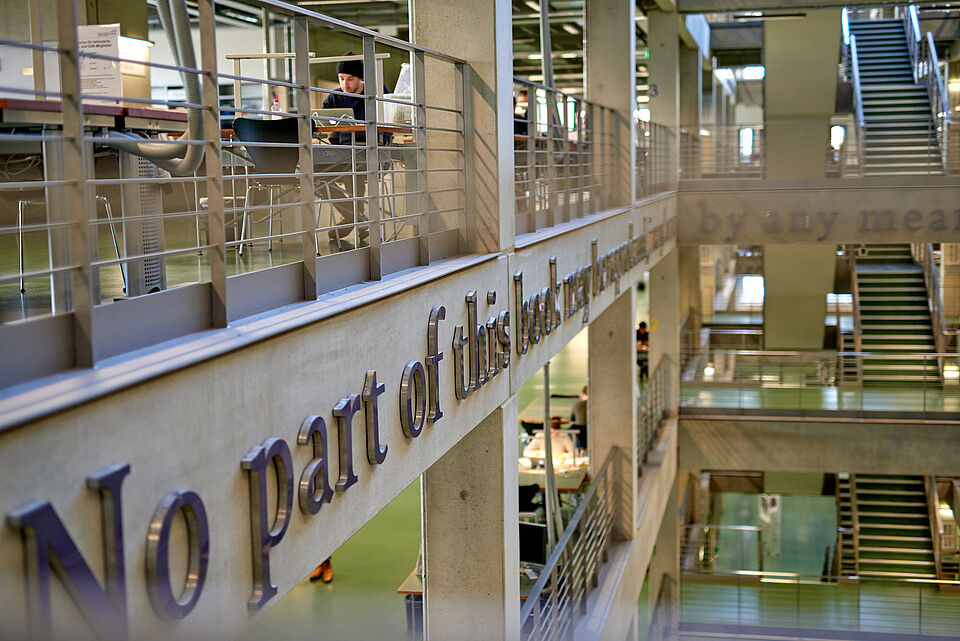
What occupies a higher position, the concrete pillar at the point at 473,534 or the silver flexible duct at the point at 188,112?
the silver flexible duct at the point at 188,112

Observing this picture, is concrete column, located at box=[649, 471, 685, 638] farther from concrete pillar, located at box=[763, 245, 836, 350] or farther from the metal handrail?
concrete pillar, located at box=[763, 245, 836, 350]

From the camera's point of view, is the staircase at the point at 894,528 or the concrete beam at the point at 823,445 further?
the staircase at the point at 894,528

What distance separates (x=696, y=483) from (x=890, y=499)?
95.4 inches

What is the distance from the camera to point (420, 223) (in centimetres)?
300

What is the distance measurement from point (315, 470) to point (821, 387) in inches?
356

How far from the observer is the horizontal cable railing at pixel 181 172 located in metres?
1.47

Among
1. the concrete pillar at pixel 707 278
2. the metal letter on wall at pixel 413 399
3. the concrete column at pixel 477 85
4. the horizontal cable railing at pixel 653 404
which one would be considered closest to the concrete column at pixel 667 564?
the horizontal cable railing at pixel 653 404

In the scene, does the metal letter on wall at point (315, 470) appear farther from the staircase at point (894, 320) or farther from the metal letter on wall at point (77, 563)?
the staircase at point (894, 320)

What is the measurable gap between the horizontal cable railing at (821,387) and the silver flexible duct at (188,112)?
26.3 feet

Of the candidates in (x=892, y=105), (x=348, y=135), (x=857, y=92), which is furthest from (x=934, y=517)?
(x=348, y=135)

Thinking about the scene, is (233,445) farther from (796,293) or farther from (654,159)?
(796,293)

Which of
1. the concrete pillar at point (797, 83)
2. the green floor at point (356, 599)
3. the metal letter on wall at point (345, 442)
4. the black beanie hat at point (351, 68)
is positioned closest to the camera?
the metal letter on wall at point (345, 442)

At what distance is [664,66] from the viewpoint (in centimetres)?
959

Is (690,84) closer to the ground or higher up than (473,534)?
higher up
